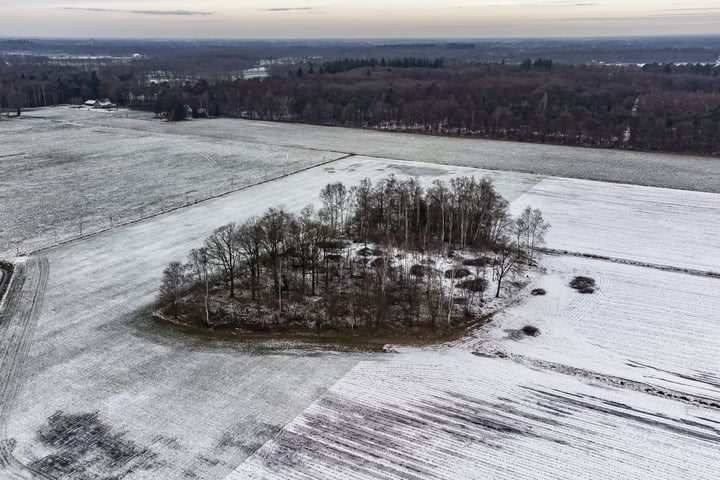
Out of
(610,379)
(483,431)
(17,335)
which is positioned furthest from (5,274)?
(610,379)

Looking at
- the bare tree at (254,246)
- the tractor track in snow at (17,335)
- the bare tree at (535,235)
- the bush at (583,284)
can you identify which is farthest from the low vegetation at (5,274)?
the bush at (583,284)

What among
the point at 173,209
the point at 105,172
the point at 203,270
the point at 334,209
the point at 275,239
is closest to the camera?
the point at 275,239

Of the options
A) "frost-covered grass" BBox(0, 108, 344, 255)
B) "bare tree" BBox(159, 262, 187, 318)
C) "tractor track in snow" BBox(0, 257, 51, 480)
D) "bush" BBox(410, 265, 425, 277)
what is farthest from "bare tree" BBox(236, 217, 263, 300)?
"frost-covered grass" BBox(0, 108, 344, 255)

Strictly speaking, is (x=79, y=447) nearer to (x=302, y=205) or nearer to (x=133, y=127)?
(x=302, y=205)

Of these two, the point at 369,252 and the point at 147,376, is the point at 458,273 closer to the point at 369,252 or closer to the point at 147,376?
the point at 369,252

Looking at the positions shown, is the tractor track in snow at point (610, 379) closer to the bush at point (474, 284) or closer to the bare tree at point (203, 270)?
the bush at point (474, 284)

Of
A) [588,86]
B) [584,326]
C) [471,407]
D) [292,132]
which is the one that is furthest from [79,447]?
[588,86]

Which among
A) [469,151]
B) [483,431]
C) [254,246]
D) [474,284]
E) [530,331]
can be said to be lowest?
[483,431]
